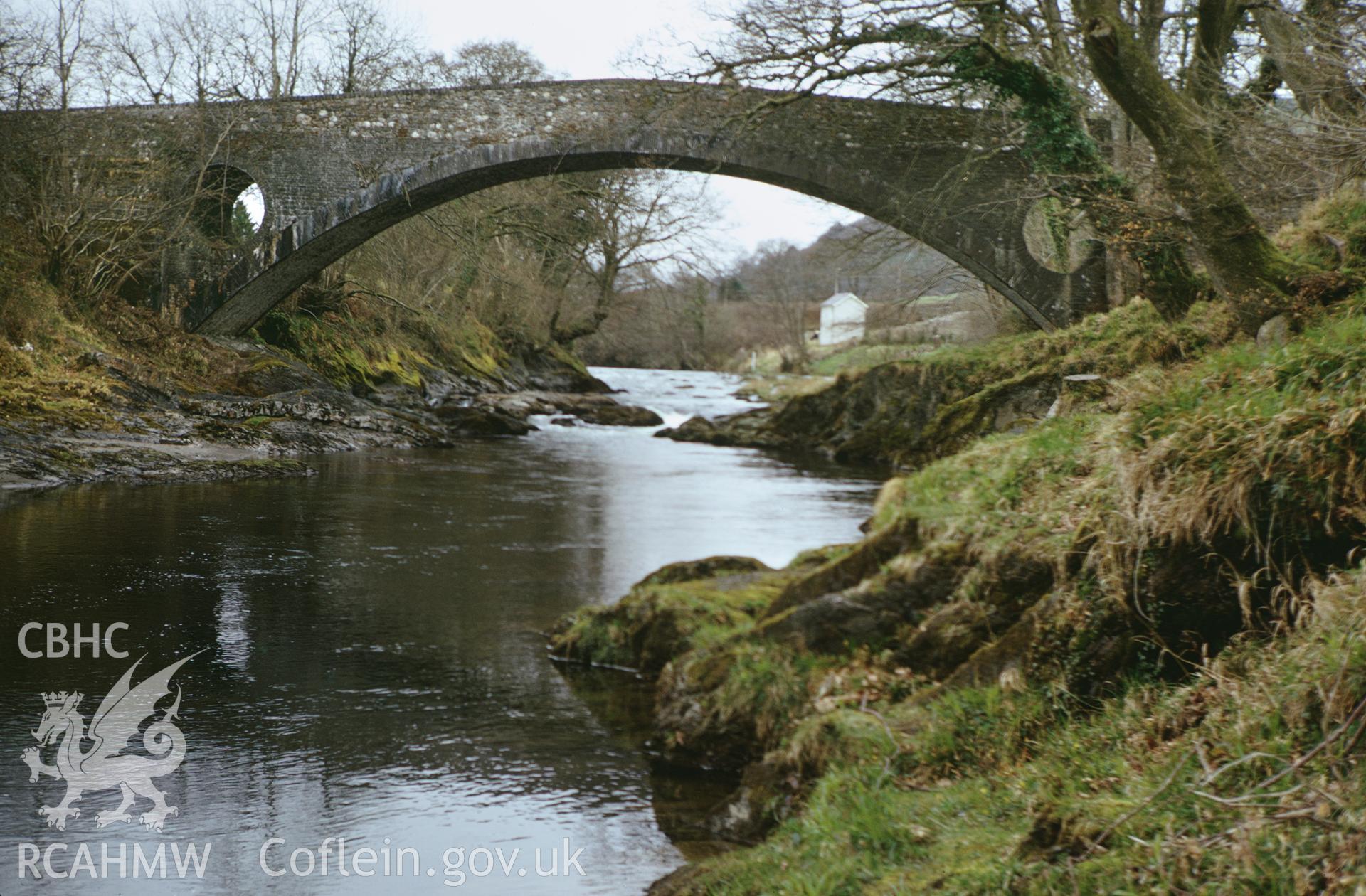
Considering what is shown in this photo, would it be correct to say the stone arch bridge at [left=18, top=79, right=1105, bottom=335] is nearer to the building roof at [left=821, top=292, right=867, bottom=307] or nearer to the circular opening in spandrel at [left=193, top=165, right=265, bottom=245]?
the circular opening in spandrel at [left=193, top=165, right=265, bottom=245]

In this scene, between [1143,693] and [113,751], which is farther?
[113,751]

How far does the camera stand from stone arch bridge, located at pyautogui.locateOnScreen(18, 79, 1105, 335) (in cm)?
1588

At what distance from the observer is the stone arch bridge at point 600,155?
15883 millimetres

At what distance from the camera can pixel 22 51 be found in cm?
1533

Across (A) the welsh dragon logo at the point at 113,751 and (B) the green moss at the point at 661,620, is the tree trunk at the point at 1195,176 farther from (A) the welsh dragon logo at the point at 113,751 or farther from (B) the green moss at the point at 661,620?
(A) the welsh dragon logo at the point at 113,751

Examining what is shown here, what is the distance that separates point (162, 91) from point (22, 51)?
6.81 meters

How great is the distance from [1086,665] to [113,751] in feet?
12.7

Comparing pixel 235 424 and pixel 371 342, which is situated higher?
pixel 371 342

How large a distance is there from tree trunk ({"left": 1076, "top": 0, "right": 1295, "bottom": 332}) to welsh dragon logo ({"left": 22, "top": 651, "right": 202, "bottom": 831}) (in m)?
5.79

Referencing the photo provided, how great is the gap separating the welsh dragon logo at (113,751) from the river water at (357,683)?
0.05 metres

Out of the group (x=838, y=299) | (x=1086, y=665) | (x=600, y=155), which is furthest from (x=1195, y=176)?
(x=838, y=299)

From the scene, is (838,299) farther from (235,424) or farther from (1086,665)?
(1086,665)

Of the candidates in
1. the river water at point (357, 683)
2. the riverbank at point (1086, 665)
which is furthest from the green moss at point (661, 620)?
the river water at point (357, 683)

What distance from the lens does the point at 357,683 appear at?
5395mm
